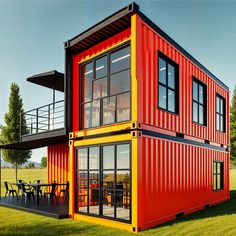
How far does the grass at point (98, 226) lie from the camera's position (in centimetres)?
770

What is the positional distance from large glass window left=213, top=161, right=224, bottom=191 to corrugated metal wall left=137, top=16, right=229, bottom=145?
5.20 feet

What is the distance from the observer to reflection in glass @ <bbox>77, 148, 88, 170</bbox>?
9766 millimetres

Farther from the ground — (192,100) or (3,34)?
(3,34)

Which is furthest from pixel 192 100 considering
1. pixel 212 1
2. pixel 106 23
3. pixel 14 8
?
pixel 14 8

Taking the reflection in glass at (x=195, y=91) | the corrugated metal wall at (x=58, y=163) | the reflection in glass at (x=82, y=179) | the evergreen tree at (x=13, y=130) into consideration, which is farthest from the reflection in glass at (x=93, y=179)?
the evergreen tree at (x=13, y=130)

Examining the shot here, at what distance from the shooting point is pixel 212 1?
63.4 feet

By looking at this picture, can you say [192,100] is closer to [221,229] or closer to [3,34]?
[221,229]

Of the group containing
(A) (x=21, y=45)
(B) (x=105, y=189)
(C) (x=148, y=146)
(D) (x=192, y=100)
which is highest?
(A) (x=21, y=45)

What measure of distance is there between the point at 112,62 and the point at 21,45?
14.6 meters

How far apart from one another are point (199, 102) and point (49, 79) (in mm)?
6883

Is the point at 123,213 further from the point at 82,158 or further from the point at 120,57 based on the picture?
the point at 120,57

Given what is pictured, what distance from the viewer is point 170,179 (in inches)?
373

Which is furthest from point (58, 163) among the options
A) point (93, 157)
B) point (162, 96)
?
point (162, 96)

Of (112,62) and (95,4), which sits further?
(95,4)
